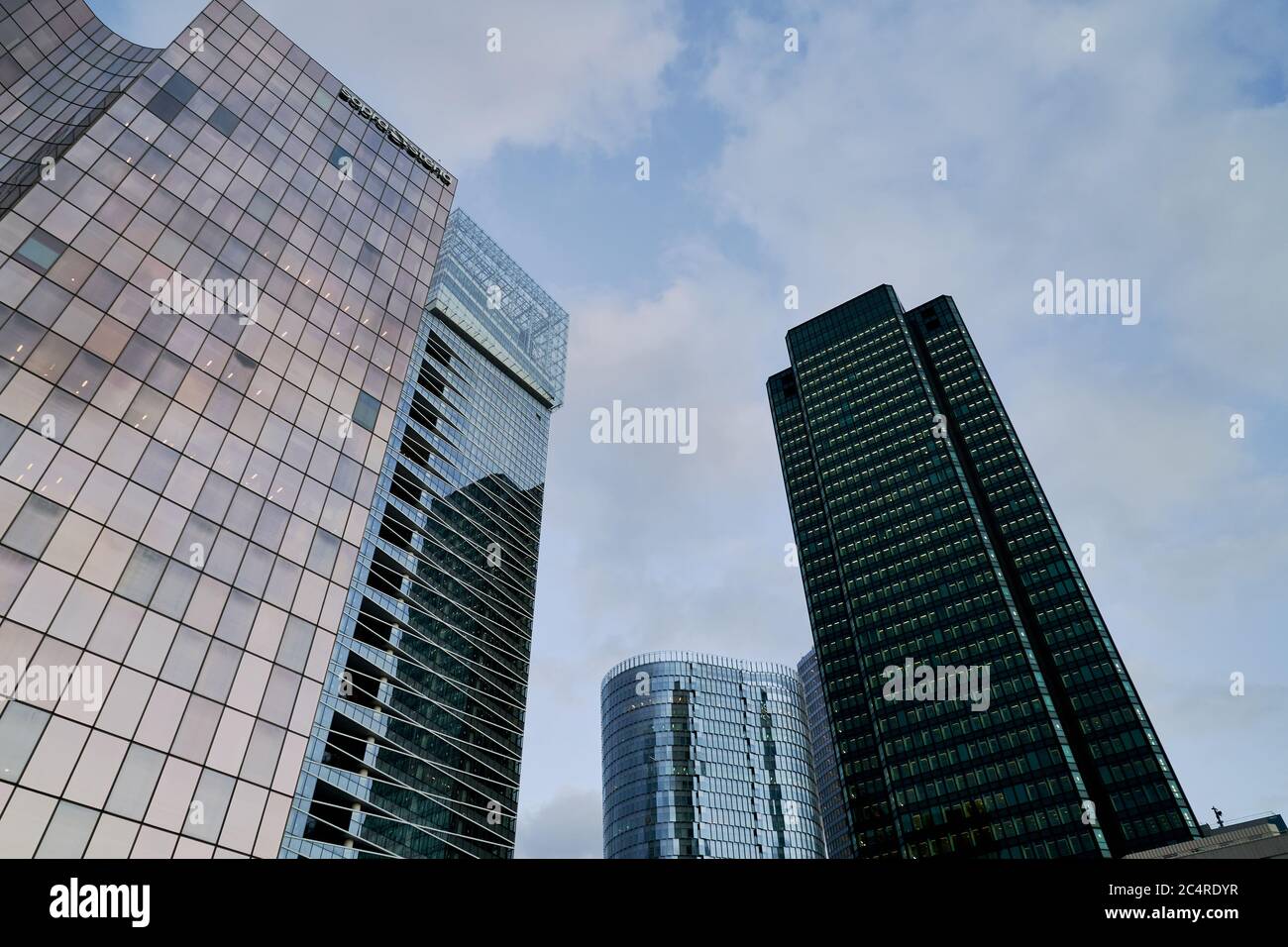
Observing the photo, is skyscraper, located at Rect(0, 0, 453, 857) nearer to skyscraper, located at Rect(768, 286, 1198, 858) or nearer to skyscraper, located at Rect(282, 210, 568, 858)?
skyscraper, located at Rect(282, 210, 568, 858)

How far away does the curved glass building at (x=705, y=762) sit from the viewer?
529 feet

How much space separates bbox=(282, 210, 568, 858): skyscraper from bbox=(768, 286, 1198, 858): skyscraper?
216ft

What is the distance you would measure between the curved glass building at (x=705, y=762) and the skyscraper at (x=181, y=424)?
14166cm

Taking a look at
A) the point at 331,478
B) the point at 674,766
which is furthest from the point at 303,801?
the point at 674,766

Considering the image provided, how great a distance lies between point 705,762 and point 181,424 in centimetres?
15627

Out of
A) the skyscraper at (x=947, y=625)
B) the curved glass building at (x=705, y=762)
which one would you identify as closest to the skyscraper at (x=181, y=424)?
the skyscraper at (x=947, y=625)

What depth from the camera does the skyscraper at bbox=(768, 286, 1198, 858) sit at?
121375mm

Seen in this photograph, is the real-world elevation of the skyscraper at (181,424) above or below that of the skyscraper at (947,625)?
below

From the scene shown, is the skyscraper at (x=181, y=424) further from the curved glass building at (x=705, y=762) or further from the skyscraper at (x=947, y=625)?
the curved glass building at (x=705, y=762)

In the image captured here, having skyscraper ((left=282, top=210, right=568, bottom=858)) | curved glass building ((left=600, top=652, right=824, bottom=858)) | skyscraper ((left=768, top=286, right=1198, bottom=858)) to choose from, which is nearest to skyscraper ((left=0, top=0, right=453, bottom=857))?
skyscraper ((left=282, top=210, right=568, bottom=858))

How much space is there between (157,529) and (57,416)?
16.8 feet

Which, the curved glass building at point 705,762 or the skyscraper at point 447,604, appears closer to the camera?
the skyscraper at point 447,604

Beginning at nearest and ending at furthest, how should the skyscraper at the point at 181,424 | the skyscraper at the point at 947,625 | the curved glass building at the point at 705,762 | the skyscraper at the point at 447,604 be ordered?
the skyscraper at the point at 181,424
the skyscraper at the point at 447,604
the skyscraper at the point at 947,625
the curved glass building at the point at 705,762
